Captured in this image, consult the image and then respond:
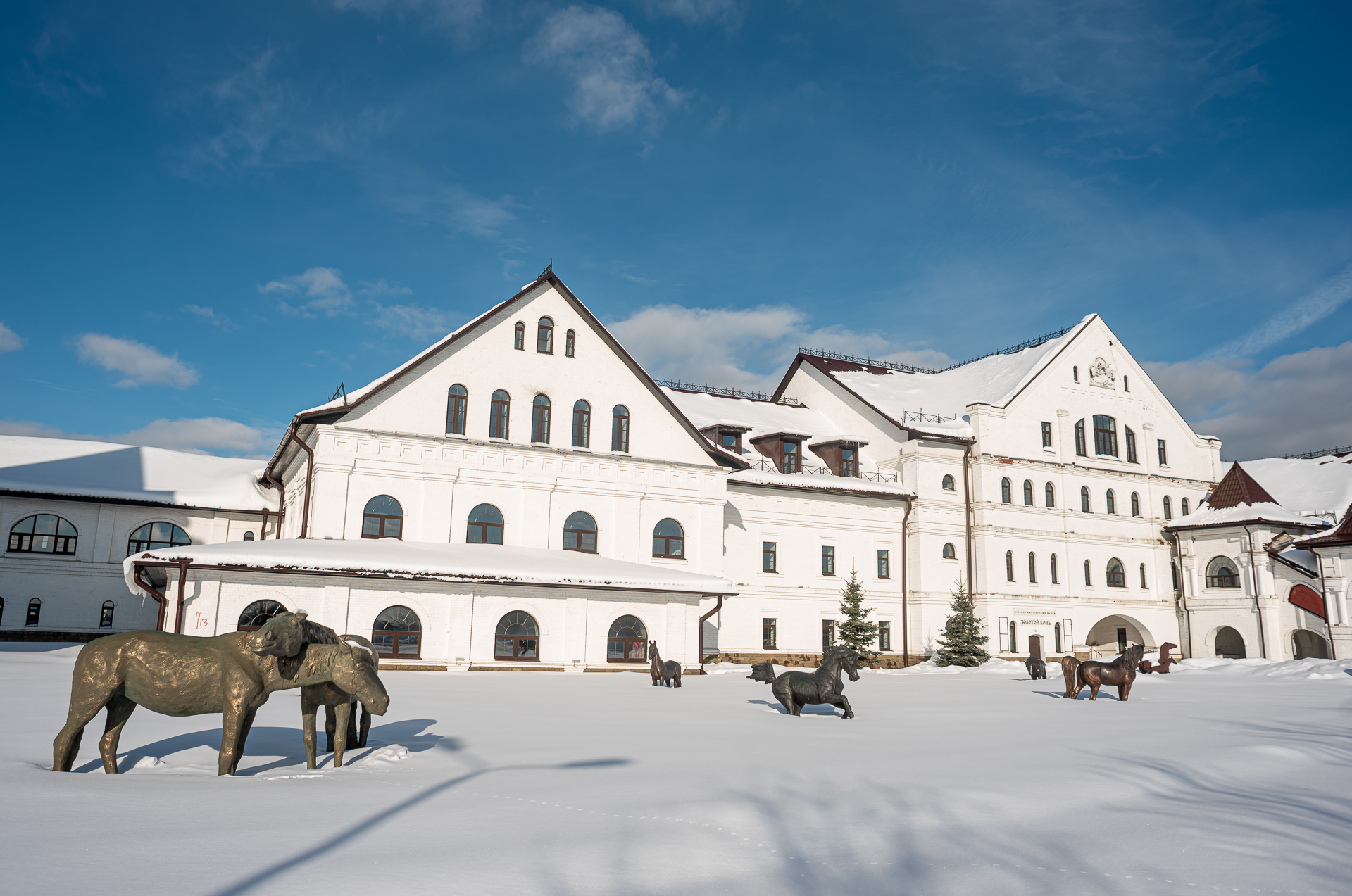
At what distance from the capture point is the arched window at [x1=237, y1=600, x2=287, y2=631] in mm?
24625

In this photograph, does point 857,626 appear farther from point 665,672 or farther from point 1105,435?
point 1105,435

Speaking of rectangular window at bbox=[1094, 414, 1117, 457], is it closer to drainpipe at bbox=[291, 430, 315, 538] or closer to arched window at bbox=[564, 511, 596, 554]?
arched window at bbox=[564, 511, 596, 554]

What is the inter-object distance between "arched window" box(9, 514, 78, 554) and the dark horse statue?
3156 cm

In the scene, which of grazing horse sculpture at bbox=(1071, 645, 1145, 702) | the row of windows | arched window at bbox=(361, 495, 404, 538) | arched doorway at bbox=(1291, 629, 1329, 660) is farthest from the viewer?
arched doorway at bbox=(1291, 629, 1329, 660)

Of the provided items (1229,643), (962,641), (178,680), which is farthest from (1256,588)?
(178,680)

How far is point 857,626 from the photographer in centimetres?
3656

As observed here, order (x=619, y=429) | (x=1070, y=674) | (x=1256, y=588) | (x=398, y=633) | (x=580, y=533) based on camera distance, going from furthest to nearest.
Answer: (x=1256, y=588)
(x=619, y=429)
(x=580, y=533)
(x=398, y=633)
(x=1070, y=674)

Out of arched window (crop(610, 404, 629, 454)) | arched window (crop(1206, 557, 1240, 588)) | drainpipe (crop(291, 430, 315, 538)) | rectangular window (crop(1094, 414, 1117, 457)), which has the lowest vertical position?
arched window (crop(1206, 557, 1240, 588))

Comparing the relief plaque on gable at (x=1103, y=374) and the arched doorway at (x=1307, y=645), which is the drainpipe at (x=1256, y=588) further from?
the relief plaque on gable at (x=1103, y=374)

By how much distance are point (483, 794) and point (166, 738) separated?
16.0ft

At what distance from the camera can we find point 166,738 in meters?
10.2

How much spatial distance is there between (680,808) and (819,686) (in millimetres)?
8582

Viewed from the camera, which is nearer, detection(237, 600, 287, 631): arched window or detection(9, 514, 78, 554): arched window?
detection(237, 600, 287, 631): arched window

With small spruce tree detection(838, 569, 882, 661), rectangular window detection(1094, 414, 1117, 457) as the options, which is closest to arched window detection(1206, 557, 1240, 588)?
rectangular window detection(1094, 414, 1117, 457)
